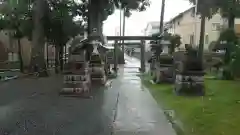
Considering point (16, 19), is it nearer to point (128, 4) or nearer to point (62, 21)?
point (62, 21)

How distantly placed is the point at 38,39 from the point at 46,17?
2210mm

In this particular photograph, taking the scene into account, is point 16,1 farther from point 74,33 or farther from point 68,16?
point 74,33

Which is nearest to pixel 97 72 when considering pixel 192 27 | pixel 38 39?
pixel 38 39

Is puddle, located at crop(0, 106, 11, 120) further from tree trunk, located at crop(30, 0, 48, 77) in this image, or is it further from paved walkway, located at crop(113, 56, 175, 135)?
tree trunk, located at crop(30, 0, 48, 77)

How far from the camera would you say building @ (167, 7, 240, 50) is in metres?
41.7

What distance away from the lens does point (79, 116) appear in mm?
9891

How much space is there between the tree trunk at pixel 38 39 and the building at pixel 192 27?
52.7ft

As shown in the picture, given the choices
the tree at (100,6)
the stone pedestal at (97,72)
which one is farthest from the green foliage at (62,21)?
the stone pedestal at (97,72)

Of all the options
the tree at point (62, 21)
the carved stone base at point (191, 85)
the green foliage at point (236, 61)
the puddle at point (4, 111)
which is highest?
the tree at point (62, 21)

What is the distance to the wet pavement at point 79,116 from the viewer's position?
8016mm

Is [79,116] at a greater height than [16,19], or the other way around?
[16,19]

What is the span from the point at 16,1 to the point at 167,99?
1479 centimetres

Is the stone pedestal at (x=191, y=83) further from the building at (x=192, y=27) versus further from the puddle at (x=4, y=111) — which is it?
the building at (x=192, y=27)

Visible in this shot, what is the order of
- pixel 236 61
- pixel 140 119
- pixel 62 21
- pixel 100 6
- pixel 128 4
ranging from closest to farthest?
pixel 140 119 < pixel 236 61 < pixel 100 6 < pixel 128 4 < pixel 62 21
